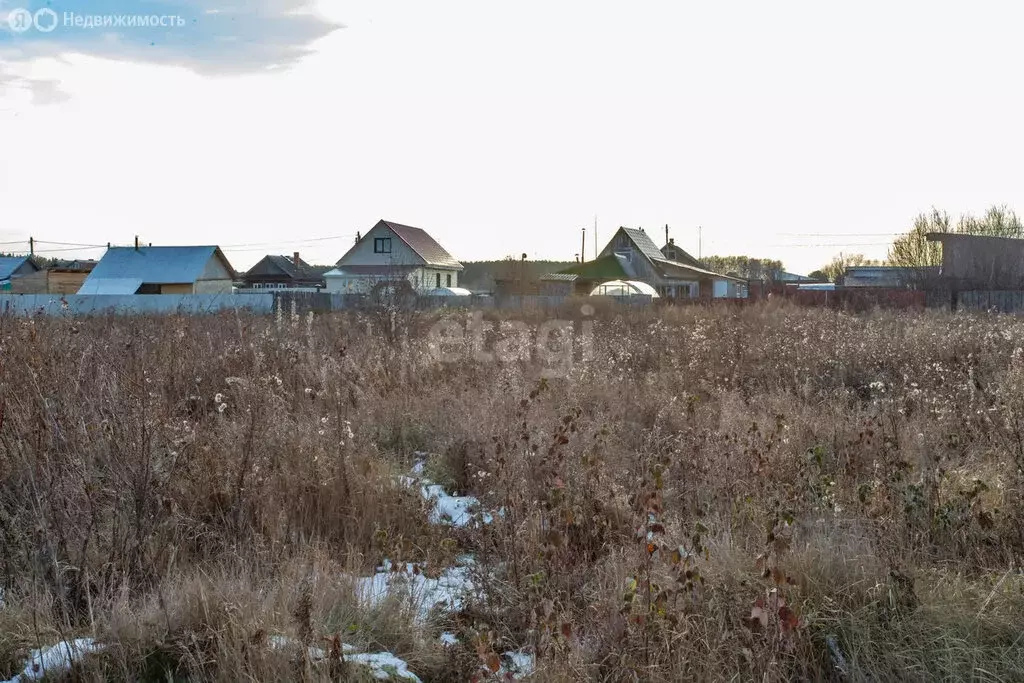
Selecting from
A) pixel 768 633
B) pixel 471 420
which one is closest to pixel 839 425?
pixel 471 420

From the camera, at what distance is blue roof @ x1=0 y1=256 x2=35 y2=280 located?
164 feet

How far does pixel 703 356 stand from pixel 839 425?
3871 mm

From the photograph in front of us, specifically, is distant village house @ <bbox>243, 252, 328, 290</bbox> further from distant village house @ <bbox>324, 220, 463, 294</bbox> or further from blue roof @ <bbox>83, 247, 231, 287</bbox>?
blue roof @ <bbox>83, 247, 231, 287</bbox>

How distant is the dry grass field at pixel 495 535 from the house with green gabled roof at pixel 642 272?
35.1 metres

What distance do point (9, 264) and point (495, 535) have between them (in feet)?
191

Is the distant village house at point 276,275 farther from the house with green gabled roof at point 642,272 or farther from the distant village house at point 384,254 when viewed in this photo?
the house with green gabled roof at point 642,272

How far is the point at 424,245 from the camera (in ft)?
151

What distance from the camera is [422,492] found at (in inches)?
195

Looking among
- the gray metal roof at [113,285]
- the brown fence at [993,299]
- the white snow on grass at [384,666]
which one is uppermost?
the gray metal roof at [113,285]

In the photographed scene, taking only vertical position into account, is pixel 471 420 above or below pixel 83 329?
below

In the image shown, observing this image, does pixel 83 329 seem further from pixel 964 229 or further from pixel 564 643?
pixel 964 229

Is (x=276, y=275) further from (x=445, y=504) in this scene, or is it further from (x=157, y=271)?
(x=445, y=504)

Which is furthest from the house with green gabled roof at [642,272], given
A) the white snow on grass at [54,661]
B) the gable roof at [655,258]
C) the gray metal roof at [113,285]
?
the white snow on grass at [54,661]

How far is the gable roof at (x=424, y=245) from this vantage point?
4356 centimetres
